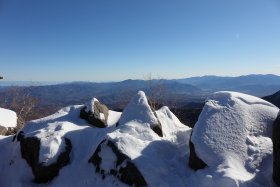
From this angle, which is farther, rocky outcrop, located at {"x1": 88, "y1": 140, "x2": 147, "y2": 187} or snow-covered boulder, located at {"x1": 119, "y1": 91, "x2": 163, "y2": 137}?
snow-covered boulder, located at {"x1": 119, "y1": 91, "x2": 163, "y2": 137}

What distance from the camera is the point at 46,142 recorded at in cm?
1291

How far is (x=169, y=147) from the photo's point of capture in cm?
1226

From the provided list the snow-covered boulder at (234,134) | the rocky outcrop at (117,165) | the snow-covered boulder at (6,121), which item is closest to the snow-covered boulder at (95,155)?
the rocky outcrop at (117,165)

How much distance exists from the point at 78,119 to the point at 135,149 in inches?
211

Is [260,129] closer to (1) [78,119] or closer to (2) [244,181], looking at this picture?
(2) [244,181]

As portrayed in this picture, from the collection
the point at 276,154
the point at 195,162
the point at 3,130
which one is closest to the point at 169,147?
the point at 195,162

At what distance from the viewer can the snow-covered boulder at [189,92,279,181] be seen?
1017 centimetres

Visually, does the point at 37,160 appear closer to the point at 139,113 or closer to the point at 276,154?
the point at 139,113

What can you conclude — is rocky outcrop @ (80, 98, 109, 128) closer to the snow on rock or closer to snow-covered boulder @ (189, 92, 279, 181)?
snow-covered boulder @ (189, 92, 279, 181)

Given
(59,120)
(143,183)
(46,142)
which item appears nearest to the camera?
(143,183)

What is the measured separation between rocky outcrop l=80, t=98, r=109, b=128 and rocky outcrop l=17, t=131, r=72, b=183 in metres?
2.39

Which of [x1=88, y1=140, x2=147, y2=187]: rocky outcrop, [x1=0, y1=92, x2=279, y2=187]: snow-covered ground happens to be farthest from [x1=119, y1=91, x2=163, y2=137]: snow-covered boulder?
[x1=88, y1=140, x2=147, y2=187]: rocky outcrop

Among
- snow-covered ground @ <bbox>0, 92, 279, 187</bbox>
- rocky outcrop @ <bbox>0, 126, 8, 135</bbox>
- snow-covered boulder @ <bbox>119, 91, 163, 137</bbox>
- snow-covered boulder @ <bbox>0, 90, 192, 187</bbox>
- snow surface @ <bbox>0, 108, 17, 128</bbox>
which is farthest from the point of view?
snow surface @ <bbox>0, 108, 17, 128</bbox>

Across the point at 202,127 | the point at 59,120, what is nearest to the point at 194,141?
the point at 202,127
